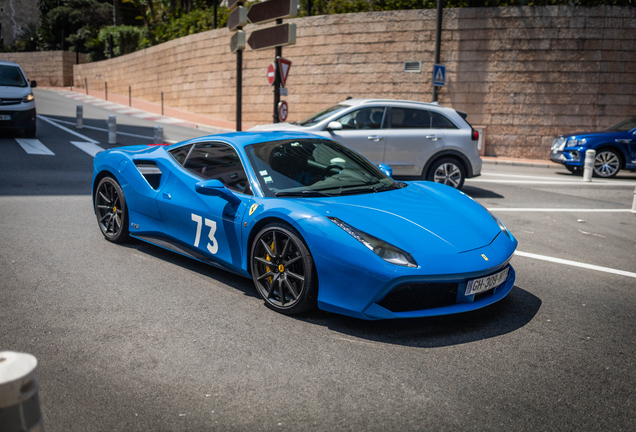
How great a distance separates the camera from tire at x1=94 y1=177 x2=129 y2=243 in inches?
221

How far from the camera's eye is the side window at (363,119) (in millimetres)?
9867

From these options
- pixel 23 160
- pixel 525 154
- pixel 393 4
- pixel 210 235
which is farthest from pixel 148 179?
pixel 393 4

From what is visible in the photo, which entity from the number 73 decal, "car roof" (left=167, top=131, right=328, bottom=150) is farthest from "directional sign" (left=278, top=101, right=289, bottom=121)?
the number 73 decal

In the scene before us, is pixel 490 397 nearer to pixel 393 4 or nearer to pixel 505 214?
pixel 505 214

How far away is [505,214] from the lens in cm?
814

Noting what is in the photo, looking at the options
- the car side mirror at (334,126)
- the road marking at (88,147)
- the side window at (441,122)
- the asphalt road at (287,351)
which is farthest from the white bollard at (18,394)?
the road marking at (88,147)

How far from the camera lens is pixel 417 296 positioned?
3.56 meters

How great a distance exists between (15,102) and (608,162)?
15.1m

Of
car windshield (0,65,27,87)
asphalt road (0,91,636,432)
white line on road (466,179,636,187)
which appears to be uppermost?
car windshield (0,65,27,87)

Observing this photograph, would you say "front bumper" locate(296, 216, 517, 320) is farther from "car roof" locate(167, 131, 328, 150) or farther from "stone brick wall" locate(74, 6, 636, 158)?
"stone brick wall" locate(74, 6, 636, 158)

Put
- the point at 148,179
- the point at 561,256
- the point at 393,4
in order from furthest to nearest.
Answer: the point at 393,4 < the point at 561,256 < the point at 148,179

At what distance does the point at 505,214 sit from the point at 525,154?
38.4ft

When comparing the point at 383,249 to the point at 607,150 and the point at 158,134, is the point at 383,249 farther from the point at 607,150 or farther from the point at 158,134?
the point at 158,134

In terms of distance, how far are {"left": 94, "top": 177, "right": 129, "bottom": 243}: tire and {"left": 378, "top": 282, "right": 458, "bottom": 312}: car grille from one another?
3.22 metres
